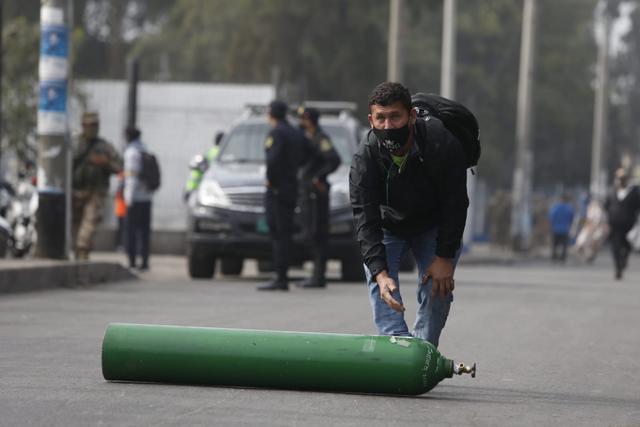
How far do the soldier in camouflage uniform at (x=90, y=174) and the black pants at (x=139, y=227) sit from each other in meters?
1.04

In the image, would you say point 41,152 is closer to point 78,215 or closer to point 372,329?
point 78,215

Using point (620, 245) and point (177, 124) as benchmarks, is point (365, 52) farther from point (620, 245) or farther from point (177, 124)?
point (620, 245)

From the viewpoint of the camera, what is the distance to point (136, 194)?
20.0 metres

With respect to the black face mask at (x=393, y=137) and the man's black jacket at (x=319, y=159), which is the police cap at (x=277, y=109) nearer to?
the man's black jacket at (x=319, y=159)

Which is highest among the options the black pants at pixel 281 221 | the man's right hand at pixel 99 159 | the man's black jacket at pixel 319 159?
the man's black jacket at pixel 319 159

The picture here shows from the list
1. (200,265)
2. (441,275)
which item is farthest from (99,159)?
(441,275)

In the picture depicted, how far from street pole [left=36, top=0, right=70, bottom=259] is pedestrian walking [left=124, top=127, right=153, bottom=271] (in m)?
2.21

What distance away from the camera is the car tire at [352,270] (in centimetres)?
1906

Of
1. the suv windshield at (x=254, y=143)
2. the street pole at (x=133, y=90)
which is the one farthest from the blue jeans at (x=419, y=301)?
the street pole at (x=133, y=90)

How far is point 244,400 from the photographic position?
7.54m

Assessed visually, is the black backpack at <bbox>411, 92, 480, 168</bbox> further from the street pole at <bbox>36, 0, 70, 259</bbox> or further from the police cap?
the street pole at <bbox>36, 0, 70, 259</bbox>

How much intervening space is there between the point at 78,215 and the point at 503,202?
29.2 metres

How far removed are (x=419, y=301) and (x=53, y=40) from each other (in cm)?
1037

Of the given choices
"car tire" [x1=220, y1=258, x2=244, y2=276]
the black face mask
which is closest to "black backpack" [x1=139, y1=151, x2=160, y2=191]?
"car tire" [x1=220, y1=258, x2=244, y2=276]
